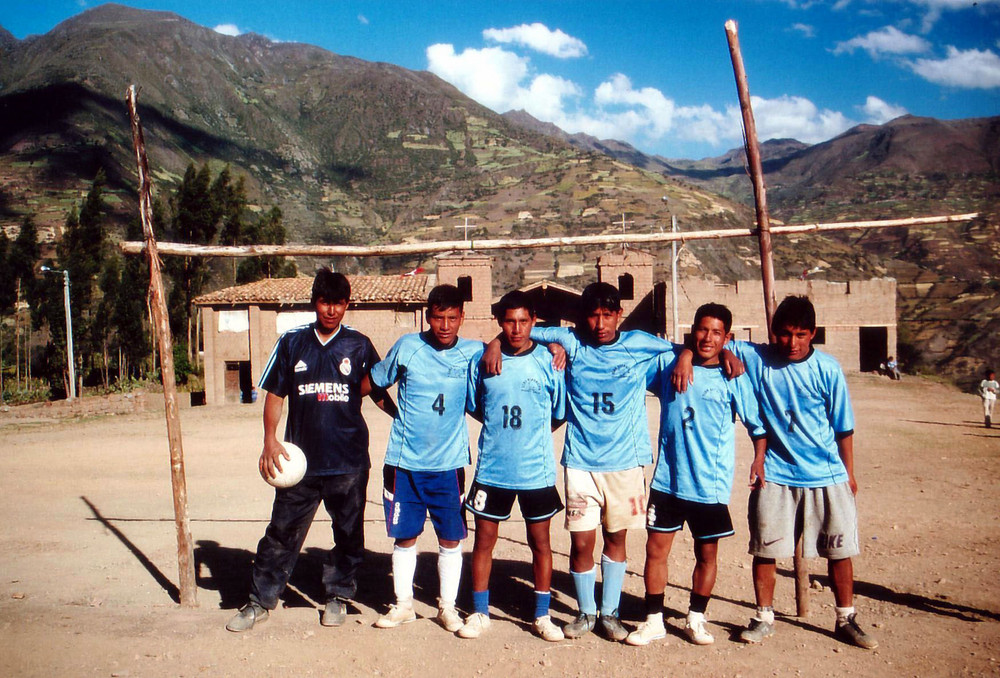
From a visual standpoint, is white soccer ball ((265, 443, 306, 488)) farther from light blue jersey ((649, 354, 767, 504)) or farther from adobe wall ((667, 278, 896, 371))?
adobe wall ((667, 278, 896, 371))

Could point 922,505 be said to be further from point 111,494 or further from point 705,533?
point 111,494

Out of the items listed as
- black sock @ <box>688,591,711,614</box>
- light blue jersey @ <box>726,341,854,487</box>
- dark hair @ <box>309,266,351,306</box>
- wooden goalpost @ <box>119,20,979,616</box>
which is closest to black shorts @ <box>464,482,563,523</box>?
black sock @ <box>688,591,711,614</box>

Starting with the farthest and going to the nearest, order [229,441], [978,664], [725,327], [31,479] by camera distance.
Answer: [229,441]
[31,479]
[725,327]
[978,664]

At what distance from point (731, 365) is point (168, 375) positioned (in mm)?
3791

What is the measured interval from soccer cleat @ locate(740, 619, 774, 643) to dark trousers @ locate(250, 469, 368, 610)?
2417mm

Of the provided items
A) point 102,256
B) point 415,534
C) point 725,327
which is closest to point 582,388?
point 725,327

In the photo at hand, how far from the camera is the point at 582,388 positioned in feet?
14.4

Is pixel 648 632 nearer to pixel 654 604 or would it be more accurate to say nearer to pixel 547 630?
pixel 654 604

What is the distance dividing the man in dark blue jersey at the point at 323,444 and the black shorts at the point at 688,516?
5.74 feet

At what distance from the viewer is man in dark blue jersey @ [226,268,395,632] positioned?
14.9ft

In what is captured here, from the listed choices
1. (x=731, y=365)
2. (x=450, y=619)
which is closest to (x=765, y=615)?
(x=731, y=365)

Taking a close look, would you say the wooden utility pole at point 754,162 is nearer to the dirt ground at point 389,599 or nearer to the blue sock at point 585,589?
the dirt ground at point 389,599

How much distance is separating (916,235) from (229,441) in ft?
327

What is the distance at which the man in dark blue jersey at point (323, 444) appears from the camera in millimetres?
4539
